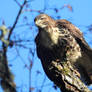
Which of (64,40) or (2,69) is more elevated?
(64,40)

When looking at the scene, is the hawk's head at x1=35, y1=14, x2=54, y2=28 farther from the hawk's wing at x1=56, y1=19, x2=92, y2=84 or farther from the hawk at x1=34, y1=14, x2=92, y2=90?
the hawk's wing at x1=56, y1=19, x2=92, y2=84

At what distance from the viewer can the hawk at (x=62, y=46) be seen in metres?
6.39

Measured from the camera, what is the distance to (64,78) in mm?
5730

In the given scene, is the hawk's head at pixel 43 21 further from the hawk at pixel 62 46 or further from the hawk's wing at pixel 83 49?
the hawk's wing at pixel 83 49

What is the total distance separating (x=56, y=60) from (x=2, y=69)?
3075mm

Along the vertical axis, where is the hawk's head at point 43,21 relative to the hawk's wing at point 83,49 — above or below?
above

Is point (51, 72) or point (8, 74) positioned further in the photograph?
point (51, 72)

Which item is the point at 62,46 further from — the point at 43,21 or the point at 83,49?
the point at 43,21

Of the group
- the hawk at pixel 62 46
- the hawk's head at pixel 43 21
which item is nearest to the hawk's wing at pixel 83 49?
the hawk at pixel 62 46

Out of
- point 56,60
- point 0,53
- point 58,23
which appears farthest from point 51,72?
point 0,53

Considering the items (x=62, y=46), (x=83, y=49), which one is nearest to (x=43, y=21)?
(x=62, y=46)

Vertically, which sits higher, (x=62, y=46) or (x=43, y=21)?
(x=43, y=21)

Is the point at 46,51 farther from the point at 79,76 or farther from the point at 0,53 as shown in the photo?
the point at 0,53

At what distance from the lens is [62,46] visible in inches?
255
